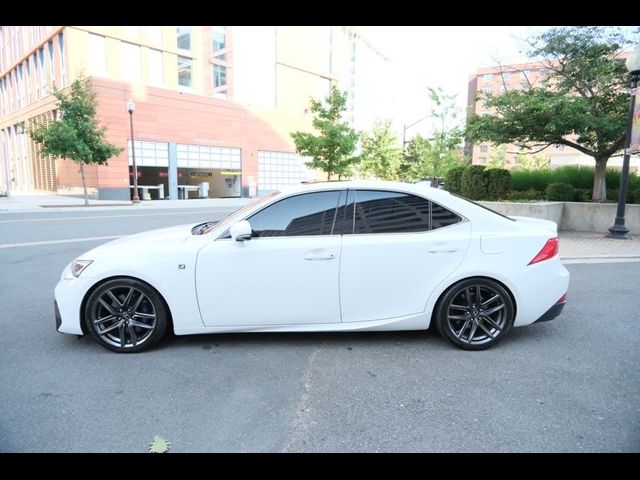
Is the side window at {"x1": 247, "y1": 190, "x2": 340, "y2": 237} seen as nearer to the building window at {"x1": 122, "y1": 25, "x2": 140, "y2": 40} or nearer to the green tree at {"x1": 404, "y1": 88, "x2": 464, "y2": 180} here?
the green tree at {"x1": 404, "y1": 88, "x2": 464, "y2": 180}

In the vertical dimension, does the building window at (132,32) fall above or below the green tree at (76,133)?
above

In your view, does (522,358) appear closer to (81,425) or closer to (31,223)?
(81,425)

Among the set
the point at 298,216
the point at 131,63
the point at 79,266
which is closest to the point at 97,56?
the point at 131,63

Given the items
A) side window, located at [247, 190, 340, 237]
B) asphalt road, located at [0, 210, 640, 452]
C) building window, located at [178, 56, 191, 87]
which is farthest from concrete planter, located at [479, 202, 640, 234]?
building window, located at [178, 56, 191, 87]

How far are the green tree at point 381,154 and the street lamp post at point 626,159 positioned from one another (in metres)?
20.2

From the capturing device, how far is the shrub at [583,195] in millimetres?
13766

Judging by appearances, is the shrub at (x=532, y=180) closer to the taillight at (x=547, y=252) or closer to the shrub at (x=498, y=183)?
the shrub at (x=498, y=183)

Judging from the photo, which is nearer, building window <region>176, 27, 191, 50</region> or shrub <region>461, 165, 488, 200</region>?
shrub <region>461, 165, 488, 200</region>

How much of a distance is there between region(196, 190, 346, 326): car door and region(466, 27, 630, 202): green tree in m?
9.60

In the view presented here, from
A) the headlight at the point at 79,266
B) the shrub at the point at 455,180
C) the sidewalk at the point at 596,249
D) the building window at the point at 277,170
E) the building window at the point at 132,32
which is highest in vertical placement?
the building window at the point at 132,32

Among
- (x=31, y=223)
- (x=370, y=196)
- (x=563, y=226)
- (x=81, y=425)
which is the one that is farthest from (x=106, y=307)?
(x=31, y=223)

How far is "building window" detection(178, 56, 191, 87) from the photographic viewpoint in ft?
123

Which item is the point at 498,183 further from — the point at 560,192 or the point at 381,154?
the point at 381,154

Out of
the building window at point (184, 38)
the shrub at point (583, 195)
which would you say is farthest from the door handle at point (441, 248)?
the building window at point (184, 38)
